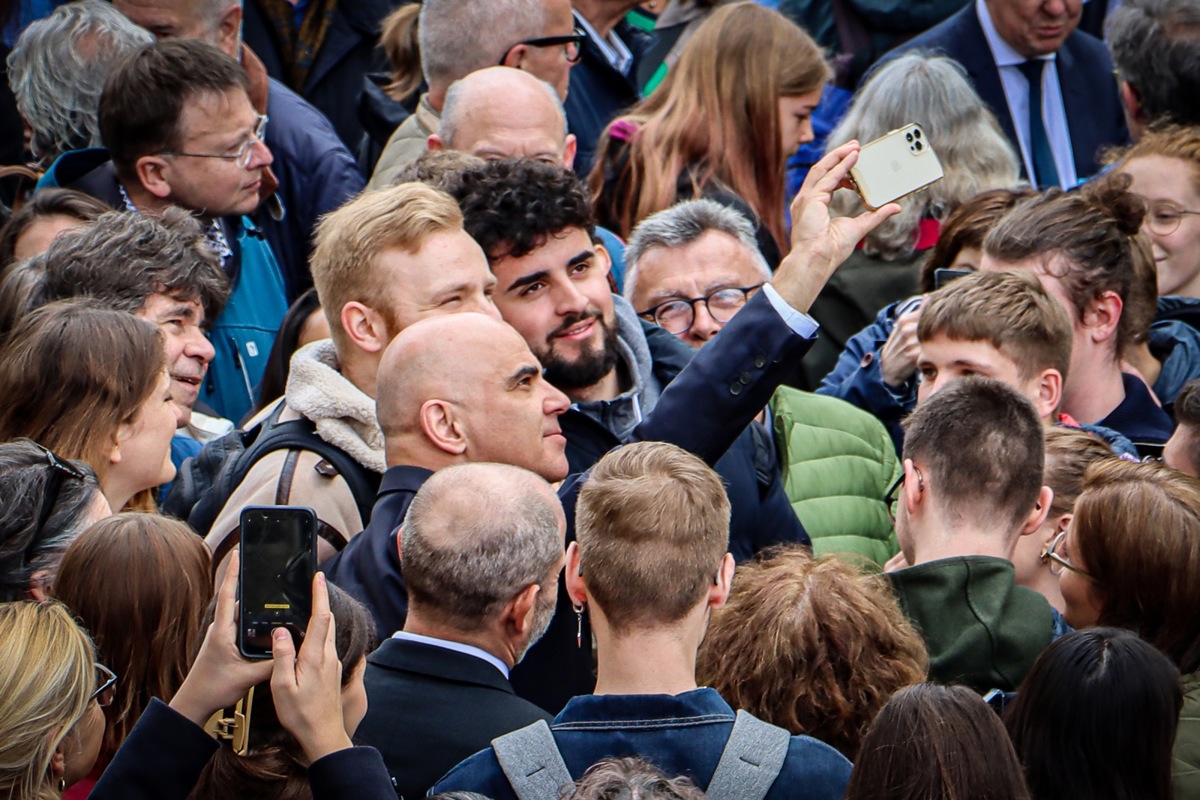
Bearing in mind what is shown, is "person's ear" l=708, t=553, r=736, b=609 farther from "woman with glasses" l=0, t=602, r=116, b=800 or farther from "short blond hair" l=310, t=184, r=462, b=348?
"short blond hair" l=310, t=184, r=462, b=348

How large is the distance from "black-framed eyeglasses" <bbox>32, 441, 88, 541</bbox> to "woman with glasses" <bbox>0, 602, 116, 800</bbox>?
558 mm

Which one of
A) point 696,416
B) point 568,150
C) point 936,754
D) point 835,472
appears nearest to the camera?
point 936,754

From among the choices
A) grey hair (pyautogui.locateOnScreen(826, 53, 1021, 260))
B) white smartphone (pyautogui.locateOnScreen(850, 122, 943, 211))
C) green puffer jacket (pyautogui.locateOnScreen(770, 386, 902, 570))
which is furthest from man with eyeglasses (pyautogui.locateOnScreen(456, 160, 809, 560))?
grey hair (pyautogui.locateOnScreen(826, 53, 1021, 260))

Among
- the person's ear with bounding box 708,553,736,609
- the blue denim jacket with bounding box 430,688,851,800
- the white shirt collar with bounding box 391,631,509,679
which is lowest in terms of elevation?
the white shirt collar with bounding box 391,631,509,679

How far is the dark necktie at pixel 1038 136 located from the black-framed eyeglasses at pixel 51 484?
491 centimetres

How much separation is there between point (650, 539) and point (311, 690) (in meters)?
0.70

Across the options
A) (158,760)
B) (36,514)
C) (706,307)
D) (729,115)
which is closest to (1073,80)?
(729,115)

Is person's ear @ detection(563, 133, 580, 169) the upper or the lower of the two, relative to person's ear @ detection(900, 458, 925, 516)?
lower

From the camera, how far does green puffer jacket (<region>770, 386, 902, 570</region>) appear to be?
488 centimetres

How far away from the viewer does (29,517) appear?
3.44m

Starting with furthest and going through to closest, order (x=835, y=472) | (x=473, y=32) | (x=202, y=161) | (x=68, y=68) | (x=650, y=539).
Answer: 1. (x=473, y=32)
2. (x=68, y=68)
3. (x=202, y=161)
4. (x=835, y=472)
5. (x=650, y=539)

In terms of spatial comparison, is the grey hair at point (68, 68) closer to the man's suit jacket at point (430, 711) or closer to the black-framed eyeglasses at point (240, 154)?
the black-framed eyeglasses at point (240, 154)

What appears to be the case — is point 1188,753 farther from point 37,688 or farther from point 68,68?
point 68,68

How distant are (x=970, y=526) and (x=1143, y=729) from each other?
883mm
